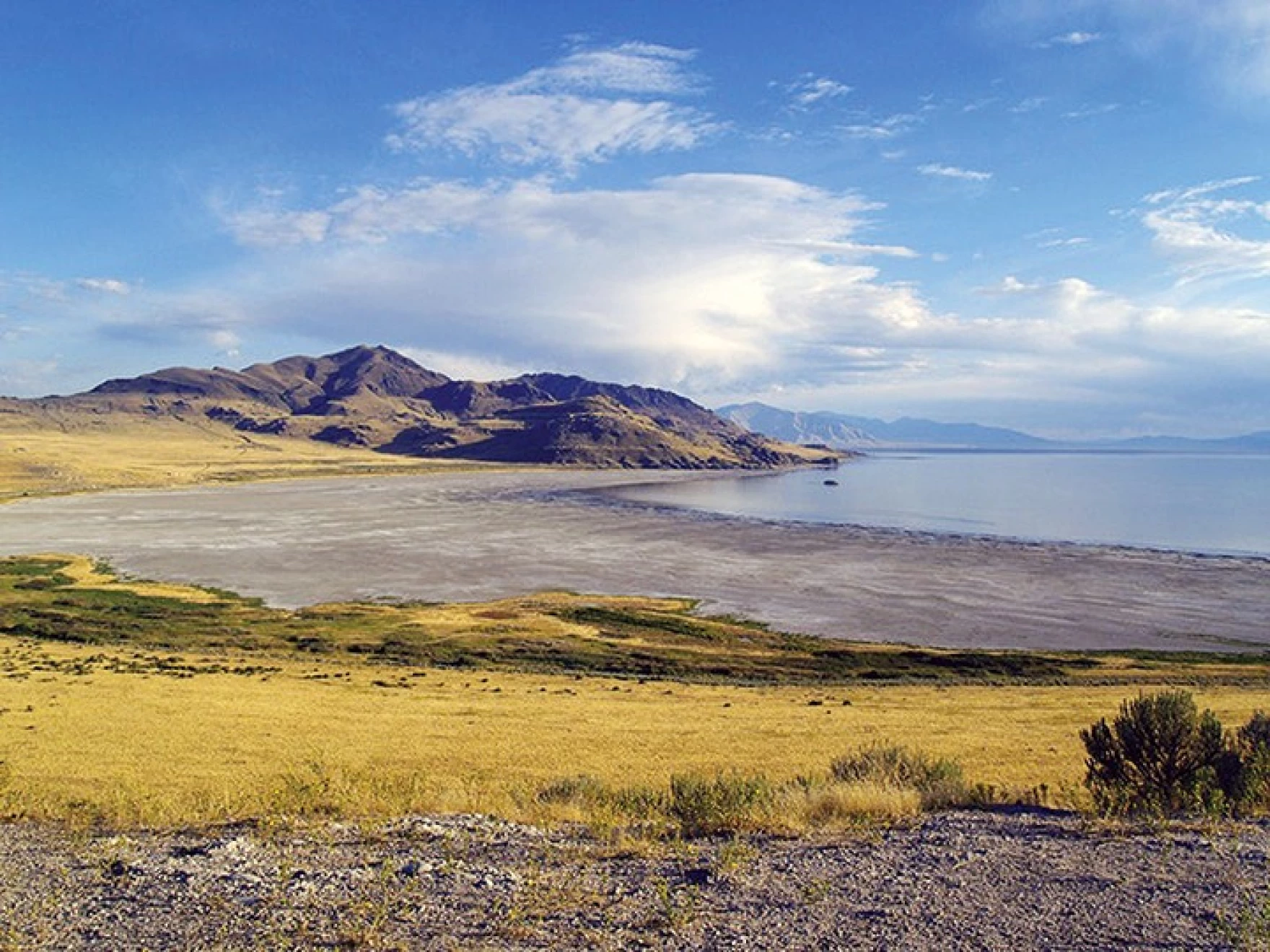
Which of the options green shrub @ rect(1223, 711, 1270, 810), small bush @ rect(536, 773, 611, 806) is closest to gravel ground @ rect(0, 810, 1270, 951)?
green shrub @ rect(1223, 711, 1270, 810)

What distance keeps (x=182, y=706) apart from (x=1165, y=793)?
29.9 meters

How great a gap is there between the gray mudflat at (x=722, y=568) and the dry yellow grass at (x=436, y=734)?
19.5 metres

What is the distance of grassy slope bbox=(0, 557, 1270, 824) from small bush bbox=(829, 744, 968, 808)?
2.31 metres

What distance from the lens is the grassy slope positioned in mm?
19422

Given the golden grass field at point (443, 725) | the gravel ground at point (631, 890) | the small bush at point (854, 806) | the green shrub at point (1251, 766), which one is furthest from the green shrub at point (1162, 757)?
the small bush at point (854, 806)

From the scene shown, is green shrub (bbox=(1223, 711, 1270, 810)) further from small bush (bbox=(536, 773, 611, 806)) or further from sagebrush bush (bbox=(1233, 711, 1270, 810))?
small bush (bbox=(536, 773, 611, 806))

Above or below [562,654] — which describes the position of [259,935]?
above

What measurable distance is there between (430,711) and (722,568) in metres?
51.5

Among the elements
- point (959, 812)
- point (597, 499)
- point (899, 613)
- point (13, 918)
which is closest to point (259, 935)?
point (13, 918)

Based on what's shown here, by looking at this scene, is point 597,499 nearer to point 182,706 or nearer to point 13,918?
point 182,706

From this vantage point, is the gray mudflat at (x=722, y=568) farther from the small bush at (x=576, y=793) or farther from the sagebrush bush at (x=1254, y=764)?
the small bush at (x=576, y=793)

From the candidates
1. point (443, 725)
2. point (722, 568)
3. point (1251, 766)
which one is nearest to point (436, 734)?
point (443, 725)

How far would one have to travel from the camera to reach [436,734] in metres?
27.7

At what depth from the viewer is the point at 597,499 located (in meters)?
154
